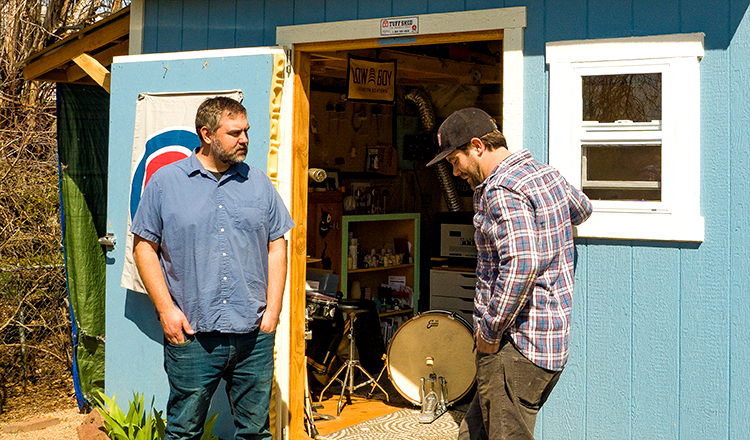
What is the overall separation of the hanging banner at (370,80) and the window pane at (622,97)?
106 inches

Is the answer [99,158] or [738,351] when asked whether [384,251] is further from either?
[738,351]

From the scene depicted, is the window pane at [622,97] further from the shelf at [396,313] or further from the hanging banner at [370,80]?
the shelf at [396,313]

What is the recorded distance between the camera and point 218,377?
3.66m

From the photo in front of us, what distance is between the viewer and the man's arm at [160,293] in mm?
3543

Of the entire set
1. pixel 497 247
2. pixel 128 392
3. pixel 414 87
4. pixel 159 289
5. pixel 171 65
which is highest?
pixel 414 87

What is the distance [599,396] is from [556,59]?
1725 millimetres

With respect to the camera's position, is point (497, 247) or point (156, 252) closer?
point (497, 247)

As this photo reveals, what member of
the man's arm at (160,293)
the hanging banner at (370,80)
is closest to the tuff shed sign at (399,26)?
the hanging banner at (370,80)

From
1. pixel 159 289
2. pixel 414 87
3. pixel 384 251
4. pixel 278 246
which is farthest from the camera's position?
pixel 414 87

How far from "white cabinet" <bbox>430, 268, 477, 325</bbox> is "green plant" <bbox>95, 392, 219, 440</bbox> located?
110 inches

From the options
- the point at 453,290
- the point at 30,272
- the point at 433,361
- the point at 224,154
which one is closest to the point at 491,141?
the point at 224,154

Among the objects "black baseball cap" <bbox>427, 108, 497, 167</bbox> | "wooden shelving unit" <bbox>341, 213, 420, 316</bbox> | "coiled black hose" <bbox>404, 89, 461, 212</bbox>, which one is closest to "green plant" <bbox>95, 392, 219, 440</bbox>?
"black baseball cap" <bbox>427, 108, 497, 167</bbox>

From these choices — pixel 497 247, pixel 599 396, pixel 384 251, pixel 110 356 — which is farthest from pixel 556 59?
pixel 384 251

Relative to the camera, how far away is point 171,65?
196 inches
